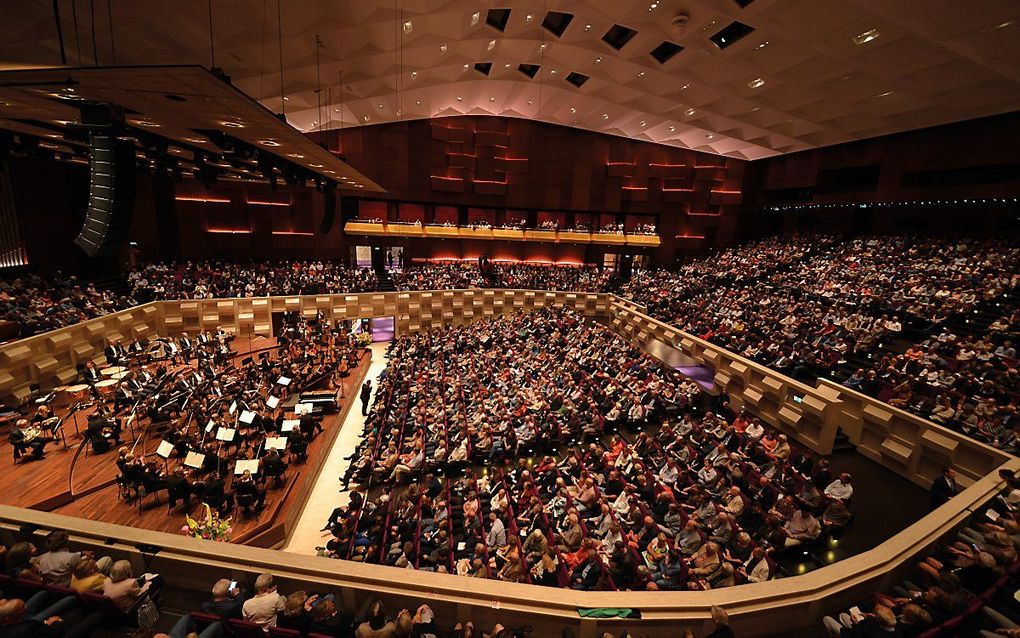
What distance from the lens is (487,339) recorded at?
44.8ft

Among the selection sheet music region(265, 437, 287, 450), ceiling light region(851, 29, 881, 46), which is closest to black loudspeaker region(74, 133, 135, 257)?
sheet music region(265, 437, 287, 450)

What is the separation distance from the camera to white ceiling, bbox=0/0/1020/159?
23.2 feet

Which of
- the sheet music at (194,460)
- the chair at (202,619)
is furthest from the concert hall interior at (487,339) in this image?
the sheet music at (194,460)

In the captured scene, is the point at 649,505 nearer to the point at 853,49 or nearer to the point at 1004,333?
the point at 1004,333

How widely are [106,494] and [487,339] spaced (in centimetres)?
Answer: 938

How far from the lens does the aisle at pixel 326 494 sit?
6258mm

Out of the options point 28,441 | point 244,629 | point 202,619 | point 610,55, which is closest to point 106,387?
point 28,441

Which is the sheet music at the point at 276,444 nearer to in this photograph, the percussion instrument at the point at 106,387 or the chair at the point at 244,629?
the chair at the point at 244,629

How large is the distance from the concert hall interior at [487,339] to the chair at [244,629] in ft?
0.09

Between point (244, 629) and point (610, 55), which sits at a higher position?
point (610, 55)

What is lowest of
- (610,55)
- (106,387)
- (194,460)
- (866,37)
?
(106,387)

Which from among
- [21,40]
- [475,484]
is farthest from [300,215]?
[475,484]

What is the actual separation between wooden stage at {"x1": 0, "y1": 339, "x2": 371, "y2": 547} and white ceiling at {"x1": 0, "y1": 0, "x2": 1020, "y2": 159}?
6.31m

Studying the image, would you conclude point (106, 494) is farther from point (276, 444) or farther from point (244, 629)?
point (244, 629)
